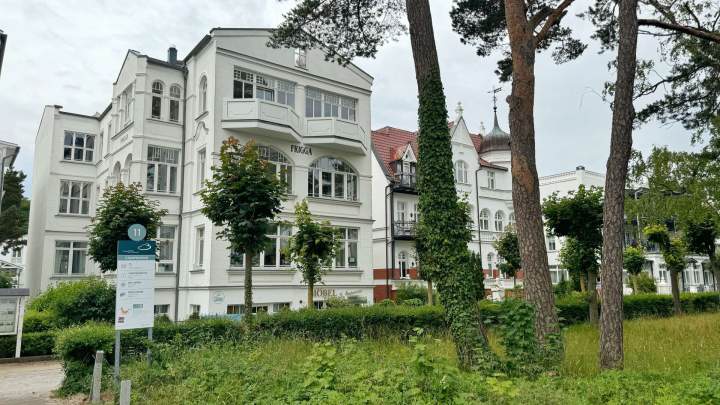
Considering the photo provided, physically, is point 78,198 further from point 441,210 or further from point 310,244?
point 441,210

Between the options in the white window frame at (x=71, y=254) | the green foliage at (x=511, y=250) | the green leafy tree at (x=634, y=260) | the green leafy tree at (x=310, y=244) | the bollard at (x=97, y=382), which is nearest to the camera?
the bollard at (x=97, y=382)

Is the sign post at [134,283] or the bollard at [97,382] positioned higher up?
the sign post at [134,283]

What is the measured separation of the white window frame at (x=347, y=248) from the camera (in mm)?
22500

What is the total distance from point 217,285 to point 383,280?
11542mm

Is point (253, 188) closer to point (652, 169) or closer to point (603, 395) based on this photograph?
point (603, 395)

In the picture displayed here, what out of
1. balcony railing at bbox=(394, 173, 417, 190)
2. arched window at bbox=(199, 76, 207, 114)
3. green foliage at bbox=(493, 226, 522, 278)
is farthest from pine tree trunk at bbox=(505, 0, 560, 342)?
balcony railing at bbox=(394, 173, 417, 190)

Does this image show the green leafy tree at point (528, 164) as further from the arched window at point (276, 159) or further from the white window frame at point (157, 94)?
the white window frame at point (157, 94)

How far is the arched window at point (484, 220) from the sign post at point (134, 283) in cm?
2745

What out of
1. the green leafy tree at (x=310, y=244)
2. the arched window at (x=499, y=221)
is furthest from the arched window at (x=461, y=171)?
the green leafy tree at (x=310, y=244)

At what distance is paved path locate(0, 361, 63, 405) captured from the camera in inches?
361

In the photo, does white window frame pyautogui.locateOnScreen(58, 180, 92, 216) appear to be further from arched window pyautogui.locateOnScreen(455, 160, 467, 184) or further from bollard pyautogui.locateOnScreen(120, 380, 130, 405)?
arched window pyautogui.locateOnScreen(455, 160, 467, 184)

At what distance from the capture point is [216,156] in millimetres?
19156

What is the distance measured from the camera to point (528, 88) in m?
9.26

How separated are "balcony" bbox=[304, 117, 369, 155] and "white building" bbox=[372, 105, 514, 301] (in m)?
6.12
